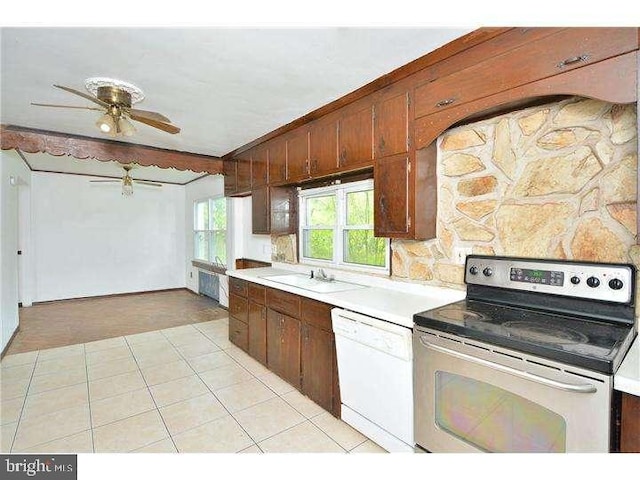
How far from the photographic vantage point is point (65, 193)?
19.0ft

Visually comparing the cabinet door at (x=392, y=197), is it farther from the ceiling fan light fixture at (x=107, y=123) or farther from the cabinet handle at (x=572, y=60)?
A: the ceiling fan light fixture at (x=107, y=123)

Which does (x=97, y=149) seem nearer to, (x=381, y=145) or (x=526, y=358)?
(x=381, y=145)

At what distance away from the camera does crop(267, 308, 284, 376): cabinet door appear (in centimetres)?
278

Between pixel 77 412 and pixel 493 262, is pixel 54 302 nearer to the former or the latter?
pixel 77 412

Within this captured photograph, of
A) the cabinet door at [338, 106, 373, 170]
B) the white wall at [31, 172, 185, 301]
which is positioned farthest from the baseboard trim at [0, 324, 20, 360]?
the cabinet door at [338, 106, 373, 170]

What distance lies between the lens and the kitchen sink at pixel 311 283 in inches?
105

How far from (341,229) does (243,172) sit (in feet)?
5.39

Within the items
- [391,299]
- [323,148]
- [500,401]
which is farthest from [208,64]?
[500,401]

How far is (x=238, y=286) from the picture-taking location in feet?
11.4

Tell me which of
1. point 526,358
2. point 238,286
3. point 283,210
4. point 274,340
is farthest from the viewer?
point 283,210

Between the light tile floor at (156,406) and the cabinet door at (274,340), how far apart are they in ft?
0.33

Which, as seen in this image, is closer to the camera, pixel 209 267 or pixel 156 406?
pixel 156 406
